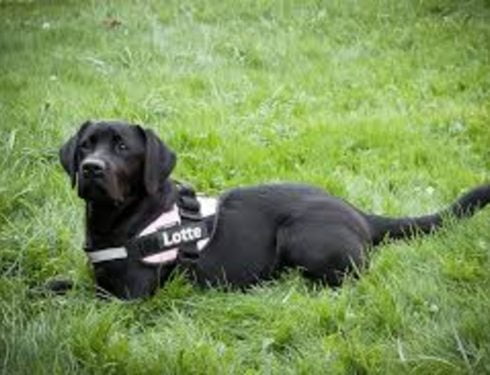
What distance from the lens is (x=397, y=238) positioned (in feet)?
17.1

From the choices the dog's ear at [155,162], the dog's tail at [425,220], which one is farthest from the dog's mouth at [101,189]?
the dog's tail at [425,220]

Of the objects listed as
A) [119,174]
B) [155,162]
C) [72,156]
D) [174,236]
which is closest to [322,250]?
[174,236]

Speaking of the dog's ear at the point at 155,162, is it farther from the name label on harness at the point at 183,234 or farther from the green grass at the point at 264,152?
the green grass at the point at 264,152

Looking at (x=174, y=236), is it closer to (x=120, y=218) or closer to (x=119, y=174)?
(x=120, y=218)

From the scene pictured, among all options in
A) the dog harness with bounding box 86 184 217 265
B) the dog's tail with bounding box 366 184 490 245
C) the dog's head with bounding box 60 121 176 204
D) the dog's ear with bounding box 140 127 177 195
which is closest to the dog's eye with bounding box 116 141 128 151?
the dog's head with bounding box 60 121 176 204

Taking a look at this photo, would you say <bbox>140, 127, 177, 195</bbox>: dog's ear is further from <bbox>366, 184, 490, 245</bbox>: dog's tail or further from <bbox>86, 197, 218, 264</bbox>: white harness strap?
<bbox>366, 184, 490, 245</bbox>: dog's tail

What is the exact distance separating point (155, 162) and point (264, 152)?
218 centimetres

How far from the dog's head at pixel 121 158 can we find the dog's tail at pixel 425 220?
125cm

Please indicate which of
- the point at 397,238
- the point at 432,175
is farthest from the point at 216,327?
the point at 432,175

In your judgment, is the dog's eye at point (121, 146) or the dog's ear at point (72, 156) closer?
the dog's eye at point (121, 146)

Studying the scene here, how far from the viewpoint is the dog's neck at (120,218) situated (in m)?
4.86

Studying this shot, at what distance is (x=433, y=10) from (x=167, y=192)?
7.76 m

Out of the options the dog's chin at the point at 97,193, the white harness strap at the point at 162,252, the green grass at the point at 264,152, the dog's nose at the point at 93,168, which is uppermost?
the dog's nose at the point at 93,168

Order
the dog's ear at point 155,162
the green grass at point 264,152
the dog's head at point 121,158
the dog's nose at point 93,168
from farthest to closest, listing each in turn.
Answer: the dog's ear at point 155,162, the dog's head at point 121,158, the dog's nose at point 93,168, the green grass at point 264,152
